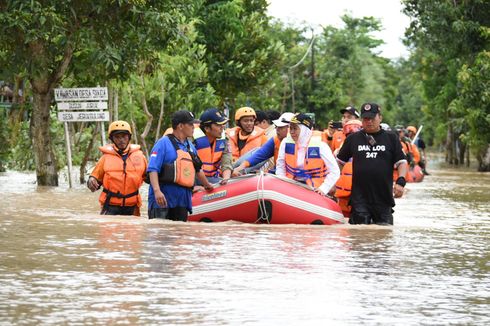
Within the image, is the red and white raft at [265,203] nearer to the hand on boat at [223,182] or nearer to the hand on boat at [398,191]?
the hand on boat at [223,182]

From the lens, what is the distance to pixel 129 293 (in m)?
9.07

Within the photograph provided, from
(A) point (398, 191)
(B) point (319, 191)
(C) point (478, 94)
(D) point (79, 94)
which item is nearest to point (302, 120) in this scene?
(B) point (319, 191)

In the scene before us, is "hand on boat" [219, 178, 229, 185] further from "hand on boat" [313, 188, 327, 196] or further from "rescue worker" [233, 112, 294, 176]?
"hand on boat" [313, 188, 327, 196]

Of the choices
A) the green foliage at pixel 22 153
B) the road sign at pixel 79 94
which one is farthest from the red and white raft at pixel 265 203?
the green foliage at pixel 22 153

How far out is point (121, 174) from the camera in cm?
1438

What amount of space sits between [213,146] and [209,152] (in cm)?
9

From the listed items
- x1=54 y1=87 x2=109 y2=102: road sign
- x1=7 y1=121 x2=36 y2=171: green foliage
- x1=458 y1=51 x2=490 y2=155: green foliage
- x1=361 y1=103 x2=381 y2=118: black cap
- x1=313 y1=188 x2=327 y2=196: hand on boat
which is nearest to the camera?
x1=361 y1=103 x2=381 y2=118: black cap

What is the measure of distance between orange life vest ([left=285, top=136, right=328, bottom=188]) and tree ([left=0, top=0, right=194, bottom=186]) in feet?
26.3

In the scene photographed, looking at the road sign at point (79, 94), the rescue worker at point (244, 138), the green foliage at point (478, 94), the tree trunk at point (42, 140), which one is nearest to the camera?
the rescue worker at point (244, 138)

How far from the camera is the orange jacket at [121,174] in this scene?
47.1 ft

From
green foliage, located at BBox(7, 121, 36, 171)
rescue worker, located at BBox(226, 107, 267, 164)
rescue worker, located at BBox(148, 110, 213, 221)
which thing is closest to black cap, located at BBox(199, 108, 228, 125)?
rescue worker, located at BBox(148, 110, 213, 221)

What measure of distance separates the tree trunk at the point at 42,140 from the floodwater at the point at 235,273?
8490mm

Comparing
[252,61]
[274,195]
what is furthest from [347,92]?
[274,195]

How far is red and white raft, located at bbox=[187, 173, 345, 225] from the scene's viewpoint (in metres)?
15.4
